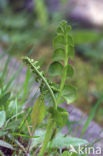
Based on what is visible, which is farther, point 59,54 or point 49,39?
point 49,39

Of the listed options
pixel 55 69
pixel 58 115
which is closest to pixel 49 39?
pixel 55 69

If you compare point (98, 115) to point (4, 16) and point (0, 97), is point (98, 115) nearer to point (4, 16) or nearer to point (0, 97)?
point (0, 97)

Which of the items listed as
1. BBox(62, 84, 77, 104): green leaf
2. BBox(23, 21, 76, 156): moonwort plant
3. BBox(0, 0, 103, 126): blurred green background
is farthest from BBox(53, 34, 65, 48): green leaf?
BBox(0, 0, 103, 126): blurred green background

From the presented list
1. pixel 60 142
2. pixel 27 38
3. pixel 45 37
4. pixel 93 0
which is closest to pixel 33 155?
pixel 60 142

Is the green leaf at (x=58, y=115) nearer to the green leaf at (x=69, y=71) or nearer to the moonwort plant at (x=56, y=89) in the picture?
the moonwort plant at (x=56, y=89)

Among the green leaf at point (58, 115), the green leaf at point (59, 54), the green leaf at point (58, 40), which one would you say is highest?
the green leaf at point (58, 40)

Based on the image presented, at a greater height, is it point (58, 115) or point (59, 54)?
point (59, 54)

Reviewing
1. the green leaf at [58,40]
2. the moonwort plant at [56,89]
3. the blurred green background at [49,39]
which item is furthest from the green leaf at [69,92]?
the blurred green background at [49,39]

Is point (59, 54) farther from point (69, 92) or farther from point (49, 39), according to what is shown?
point (49, 39)

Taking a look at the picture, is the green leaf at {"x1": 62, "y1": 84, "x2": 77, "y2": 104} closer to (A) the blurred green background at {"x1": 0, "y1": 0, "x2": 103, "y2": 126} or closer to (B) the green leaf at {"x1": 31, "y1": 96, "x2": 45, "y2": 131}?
(B) the green leaf at {"x1": 31, "y1": 96, "x2": 45, "y2": 131}
